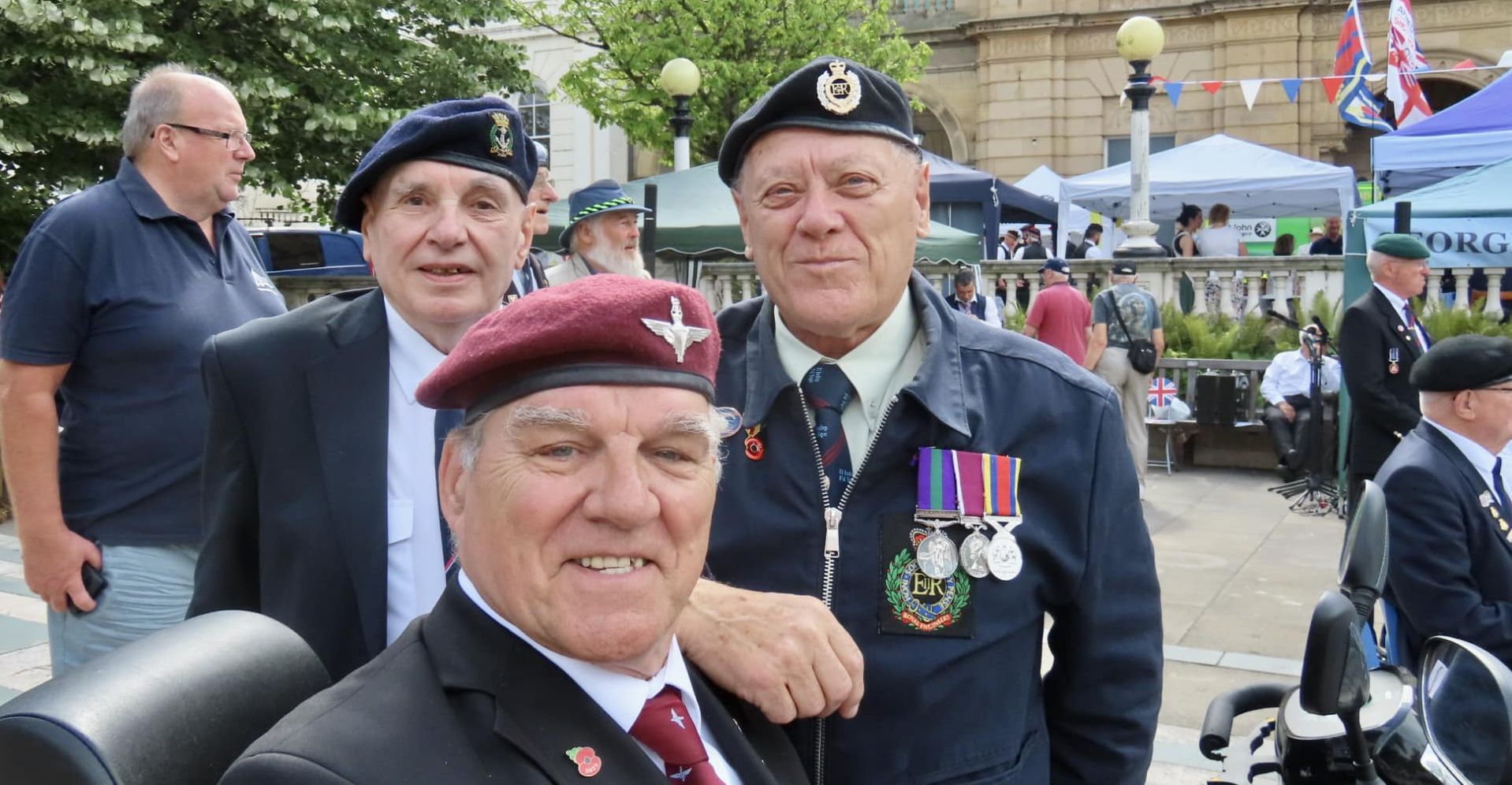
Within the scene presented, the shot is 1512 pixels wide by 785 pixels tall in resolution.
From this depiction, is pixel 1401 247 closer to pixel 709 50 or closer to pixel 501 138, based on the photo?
pixel 501 138

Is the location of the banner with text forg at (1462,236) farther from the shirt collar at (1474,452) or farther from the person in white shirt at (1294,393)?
the shirt collar at (1474,452)

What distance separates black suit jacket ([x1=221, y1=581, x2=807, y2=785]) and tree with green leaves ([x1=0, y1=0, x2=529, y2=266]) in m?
11.9

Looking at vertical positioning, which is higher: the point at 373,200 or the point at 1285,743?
the point at 373,200

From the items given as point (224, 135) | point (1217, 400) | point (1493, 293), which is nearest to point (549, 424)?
point (224, 135)

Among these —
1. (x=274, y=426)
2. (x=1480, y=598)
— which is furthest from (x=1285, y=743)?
(x=274, y=426)

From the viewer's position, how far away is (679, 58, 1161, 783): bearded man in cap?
2.01m

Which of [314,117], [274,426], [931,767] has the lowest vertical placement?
[931,767]

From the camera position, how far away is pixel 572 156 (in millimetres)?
31734

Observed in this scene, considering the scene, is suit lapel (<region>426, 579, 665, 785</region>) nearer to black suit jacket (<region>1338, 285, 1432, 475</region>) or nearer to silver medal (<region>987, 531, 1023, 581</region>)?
silver medal (<region>987, 531, 1023, 581</region>)

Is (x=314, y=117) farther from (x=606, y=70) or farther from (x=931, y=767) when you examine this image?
(x=931, y=767)

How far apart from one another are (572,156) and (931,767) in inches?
1216

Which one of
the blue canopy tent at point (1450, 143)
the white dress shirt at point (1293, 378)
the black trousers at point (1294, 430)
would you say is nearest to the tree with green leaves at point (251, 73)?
the white dress shirt at point (1293, 378)

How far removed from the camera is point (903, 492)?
2055 mm

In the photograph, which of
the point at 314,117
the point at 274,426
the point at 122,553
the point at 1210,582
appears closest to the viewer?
the point at 274,426
